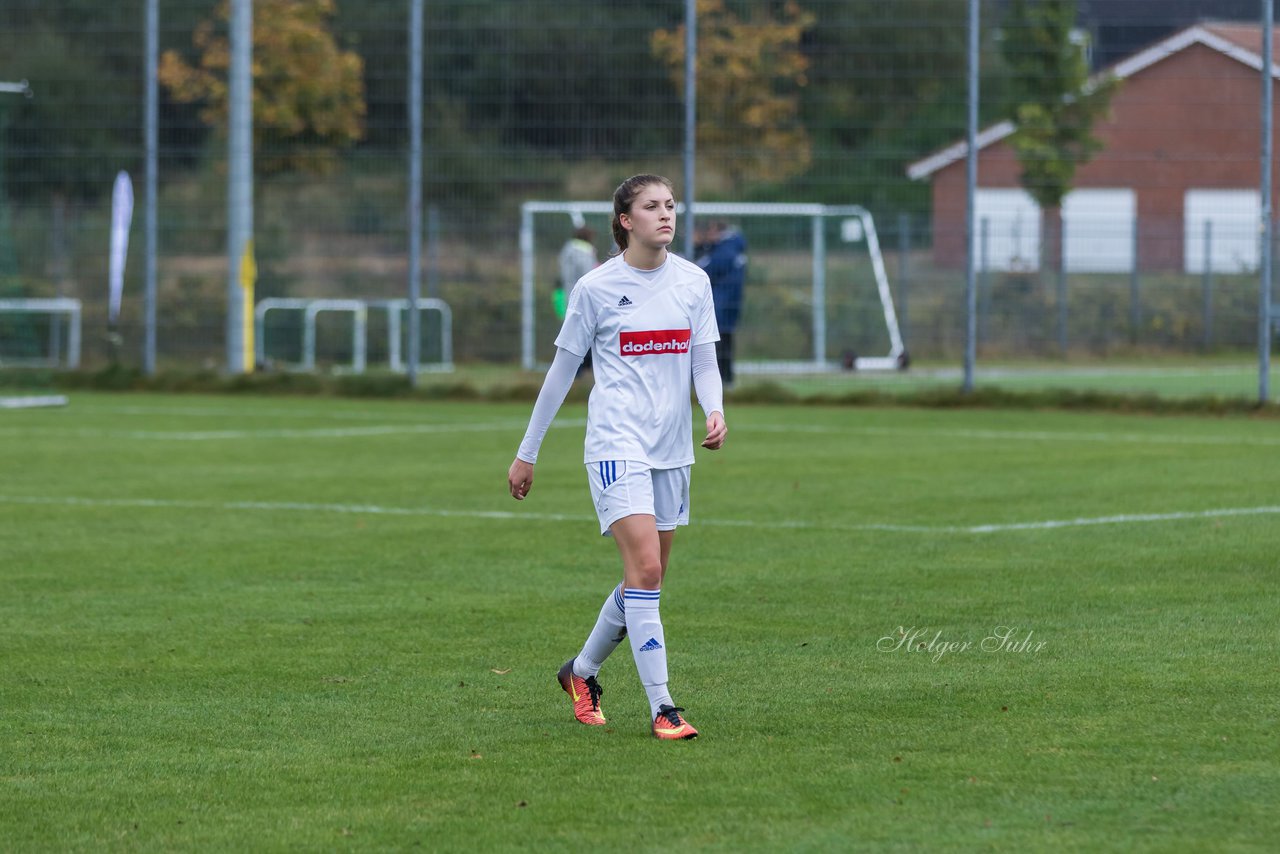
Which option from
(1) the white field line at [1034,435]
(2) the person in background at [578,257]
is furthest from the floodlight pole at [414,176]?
(1) the white field line at [1034,435]

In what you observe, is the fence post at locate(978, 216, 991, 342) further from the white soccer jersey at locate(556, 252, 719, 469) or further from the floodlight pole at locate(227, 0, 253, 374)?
the white soccer jersey at locate(556, 252, 719, 469)

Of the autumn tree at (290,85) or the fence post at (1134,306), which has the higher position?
the autumn tree at (290,85)

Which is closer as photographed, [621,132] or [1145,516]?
[1145,516]

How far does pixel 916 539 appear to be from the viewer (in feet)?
33.7

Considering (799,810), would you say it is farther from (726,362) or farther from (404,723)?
(726,362)

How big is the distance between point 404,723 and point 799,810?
162cm

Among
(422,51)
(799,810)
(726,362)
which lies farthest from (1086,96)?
(799,810)

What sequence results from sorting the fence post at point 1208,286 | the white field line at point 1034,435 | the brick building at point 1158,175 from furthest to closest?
the fence post at point 1208,286 < the brick building at point 1158,175 < the white field line at point 1034,435

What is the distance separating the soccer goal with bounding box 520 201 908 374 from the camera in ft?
78.8

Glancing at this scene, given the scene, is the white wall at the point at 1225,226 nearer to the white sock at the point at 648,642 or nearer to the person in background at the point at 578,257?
the person in background at the point at 578,257

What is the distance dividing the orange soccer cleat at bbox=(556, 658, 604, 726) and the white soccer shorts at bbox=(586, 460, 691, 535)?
49 centimetres

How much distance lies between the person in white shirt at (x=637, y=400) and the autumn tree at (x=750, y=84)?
15191 millimetres

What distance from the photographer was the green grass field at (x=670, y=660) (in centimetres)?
500

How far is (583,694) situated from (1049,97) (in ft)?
53.8
